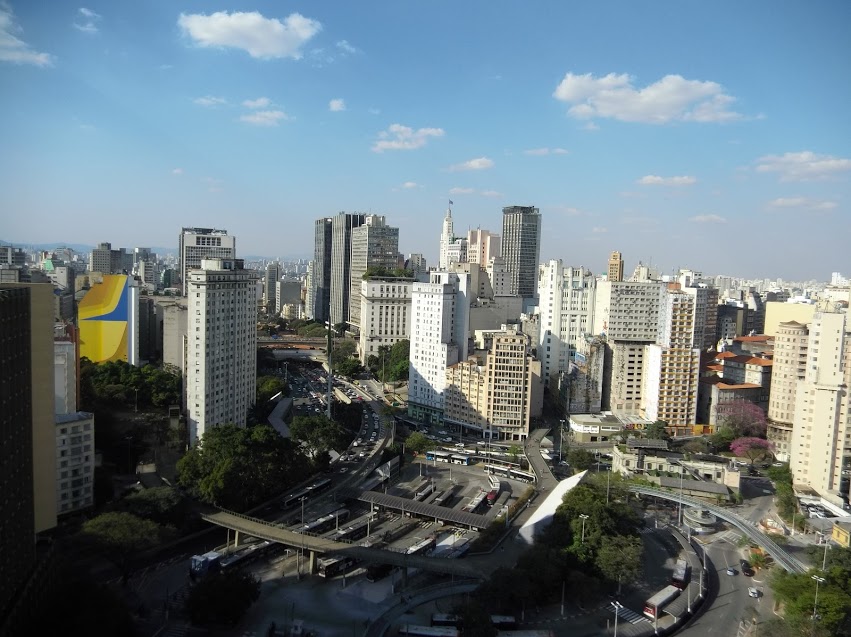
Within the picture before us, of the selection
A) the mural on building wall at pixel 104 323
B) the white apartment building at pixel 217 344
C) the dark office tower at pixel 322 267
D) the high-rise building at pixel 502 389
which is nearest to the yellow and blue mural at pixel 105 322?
the mural on building wall at pixel 104 323

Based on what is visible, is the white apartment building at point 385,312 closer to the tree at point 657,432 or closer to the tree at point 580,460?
the tree at point 657,432

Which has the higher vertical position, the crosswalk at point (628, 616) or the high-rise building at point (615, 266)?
the high-rise building at point (615, 266)

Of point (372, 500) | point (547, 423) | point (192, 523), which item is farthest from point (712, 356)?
point (192, 523)

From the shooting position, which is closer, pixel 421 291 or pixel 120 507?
pixel 120 507

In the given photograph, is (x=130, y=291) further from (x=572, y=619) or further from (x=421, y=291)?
(x=572, y=619)

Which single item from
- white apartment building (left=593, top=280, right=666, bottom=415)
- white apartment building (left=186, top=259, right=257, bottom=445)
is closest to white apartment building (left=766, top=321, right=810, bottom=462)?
white apartment building (left=593, top=280, right=666, bottom=415)

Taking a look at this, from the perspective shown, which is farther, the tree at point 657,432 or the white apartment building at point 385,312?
the white apartment building at point 385,312
